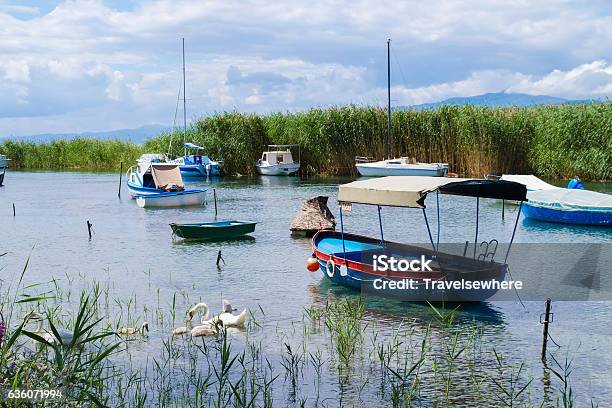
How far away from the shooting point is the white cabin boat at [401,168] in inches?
1799

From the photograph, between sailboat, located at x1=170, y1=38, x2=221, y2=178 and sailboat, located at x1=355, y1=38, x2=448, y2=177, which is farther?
sailboat, located at x1=170, y1=38, x2=221, y2=178

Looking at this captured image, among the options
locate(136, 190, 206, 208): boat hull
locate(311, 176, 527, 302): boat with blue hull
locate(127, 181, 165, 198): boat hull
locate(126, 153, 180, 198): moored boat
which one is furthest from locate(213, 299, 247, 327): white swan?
locate(126, 153, 180, 198): moored boat

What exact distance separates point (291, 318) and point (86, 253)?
10.0 metres

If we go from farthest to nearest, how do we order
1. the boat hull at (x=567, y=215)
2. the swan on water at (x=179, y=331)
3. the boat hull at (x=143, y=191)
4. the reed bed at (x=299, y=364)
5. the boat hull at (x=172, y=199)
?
1. the boat hull at (x=143, y=191)
2. the boat hull at (x=172, y=199)
3. the boat hull at (x=567, y=215)
4. the swan on water at (x=179, y=331)
5. the reed bed at (x=299, y=364)

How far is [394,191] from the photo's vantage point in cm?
1558

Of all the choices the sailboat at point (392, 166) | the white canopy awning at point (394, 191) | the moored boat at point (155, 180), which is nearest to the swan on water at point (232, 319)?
the white canopy awning at point (394, 191)

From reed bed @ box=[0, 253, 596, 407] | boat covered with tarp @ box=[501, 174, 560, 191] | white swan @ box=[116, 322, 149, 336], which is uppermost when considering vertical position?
boat covered with tarp @ box=[501, 174, 560, 191]

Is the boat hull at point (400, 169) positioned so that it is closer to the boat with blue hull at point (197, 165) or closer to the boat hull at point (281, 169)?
the boat hull at point (281, 169)

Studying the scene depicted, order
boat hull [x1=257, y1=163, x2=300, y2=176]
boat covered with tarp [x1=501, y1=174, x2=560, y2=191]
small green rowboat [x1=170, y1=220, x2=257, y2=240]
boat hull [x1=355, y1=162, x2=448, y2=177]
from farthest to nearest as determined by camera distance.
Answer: boat hull [x1=257, y1=163, x2=300, y2=176] < boat hull [x1=355, y1=162, x2=448, y2=177] < boat covered with tarp [x1=501, y1=174, x2=560, y2=191] < small green rowboat [x1=170, y1=220, x2=257, y2=240]

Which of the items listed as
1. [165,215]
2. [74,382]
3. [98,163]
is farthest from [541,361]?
[98,163]

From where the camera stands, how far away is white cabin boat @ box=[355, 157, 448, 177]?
→ 4569cm

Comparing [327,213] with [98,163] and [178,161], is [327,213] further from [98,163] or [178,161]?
[98,163]

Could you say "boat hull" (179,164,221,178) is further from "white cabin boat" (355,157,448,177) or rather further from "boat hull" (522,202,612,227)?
"boat hull" (522,202,612,227)

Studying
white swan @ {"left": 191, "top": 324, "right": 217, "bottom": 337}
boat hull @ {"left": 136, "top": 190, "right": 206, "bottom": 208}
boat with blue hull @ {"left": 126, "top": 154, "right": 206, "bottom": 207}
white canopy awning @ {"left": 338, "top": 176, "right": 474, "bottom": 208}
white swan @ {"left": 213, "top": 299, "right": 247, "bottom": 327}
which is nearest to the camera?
white swan @ {"left": 191, "top": 324, "right": 217, "bottom": 337}
